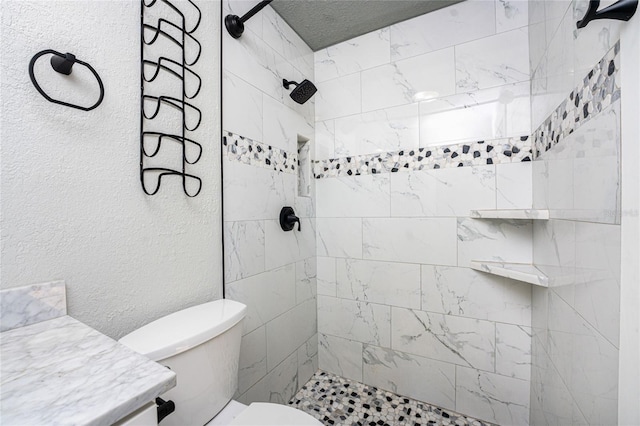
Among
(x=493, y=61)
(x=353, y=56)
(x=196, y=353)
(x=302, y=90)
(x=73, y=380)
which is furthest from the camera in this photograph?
(x=353, y=56)

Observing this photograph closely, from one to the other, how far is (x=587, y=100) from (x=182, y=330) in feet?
4.54

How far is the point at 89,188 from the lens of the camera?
78cm

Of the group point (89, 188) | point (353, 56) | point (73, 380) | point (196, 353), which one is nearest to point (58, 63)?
point (89, 188)

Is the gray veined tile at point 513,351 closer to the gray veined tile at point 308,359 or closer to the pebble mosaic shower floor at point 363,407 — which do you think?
the pebble mosaic shower floor at point 363,407

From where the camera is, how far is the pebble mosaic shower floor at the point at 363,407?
1.50m

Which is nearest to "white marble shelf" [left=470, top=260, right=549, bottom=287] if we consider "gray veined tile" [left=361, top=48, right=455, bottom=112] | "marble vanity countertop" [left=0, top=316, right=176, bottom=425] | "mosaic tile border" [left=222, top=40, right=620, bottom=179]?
"mosaic tile border" [left=222, top=40, right=620, bottom=179]

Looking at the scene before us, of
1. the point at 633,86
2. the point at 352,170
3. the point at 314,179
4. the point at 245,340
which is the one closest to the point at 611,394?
the point at 633,86

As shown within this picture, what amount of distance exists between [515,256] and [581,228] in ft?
2.29

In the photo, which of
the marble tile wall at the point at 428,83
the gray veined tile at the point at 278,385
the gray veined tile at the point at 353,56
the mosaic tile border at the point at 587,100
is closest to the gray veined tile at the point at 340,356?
the gray veined tile at the point at 278,385

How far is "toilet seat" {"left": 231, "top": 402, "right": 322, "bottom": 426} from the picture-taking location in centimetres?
87

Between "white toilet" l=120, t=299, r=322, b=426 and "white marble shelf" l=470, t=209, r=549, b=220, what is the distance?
3.93 feet

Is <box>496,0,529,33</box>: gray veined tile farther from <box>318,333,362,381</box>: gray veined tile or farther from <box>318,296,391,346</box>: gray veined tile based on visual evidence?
<box>318,333,362,381</box>: gray veined tile

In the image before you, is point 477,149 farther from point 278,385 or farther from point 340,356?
point 278,385

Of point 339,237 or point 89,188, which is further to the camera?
point 339,237
